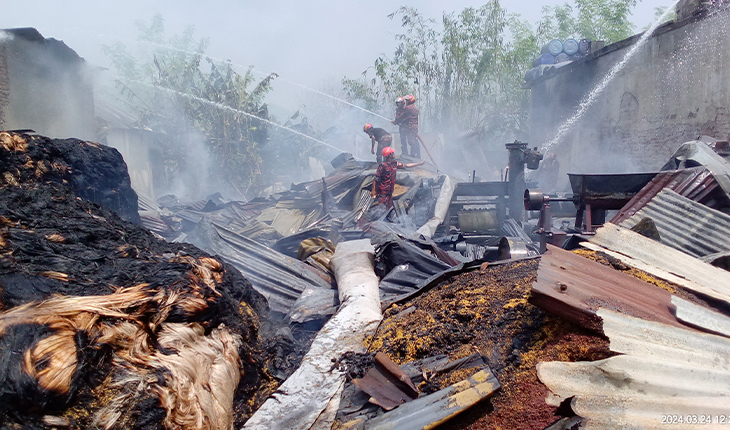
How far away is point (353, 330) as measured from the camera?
2.90 metres

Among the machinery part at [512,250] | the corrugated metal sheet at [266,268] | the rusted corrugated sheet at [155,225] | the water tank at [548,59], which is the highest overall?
the water tank at [548,59]

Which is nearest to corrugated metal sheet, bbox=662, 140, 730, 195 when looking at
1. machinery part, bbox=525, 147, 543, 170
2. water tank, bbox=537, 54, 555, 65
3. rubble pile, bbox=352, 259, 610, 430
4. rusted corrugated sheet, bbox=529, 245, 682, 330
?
machinery part, bbox=525, 147, 543, 170

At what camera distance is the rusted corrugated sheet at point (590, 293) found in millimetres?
1872

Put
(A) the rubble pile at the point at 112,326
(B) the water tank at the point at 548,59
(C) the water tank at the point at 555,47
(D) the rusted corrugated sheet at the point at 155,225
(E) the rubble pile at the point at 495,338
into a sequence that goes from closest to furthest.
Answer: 1. (A) the rubble pile at the point at 112,326
2. (E) the rubble pile at the point at 495,338
3. (D) the rusted corrugated sheet at the point at 155,225
4. (C) the water tank at the point at 555,47
5. (B) the water tank at the point at 548,59

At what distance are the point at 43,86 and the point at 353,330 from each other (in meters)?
11.6

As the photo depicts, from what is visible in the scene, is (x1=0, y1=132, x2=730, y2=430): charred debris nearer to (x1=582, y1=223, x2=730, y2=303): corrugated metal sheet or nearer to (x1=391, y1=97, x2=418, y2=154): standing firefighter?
(x1=582, y1=223, x2=730, y2=303): corrugated metal sheet

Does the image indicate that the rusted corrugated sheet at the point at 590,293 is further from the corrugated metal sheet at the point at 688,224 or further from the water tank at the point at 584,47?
the water tank at the point at 584,47

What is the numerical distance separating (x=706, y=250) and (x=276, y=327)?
12.3 feet

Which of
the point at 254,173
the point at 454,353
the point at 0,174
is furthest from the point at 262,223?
the point at 254,173

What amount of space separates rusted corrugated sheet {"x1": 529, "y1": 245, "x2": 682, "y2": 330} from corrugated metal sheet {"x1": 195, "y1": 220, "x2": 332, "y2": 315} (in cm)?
253

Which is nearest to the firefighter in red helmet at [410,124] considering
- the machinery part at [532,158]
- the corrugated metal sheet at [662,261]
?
the machinery part at [532,158]

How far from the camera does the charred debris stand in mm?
1474

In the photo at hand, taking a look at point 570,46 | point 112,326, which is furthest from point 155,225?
point 570,46

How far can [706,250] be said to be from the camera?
3.47 m
